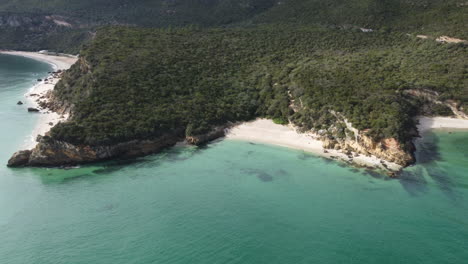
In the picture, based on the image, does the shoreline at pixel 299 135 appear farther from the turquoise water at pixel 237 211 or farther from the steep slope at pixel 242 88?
the turquoise water at pixel 237 211

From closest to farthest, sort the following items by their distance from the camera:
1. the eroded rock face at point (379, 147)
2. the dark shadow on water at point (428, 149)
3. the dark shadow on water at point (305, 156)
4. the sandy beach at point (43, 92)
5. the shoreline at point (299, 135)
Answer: the eroded rock face at point (379, 147)
the dark shadow on water at point (428, 149)
the shoreline at point (299, 135)
the dark shadow on water at point (305, 156)
the sandy beach at point (43, 92)

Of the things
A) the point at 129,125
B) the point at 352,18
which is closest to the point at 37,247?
the point at 129,125

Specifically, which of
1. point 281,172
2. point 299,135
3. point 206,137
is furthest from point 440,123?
point 206,137

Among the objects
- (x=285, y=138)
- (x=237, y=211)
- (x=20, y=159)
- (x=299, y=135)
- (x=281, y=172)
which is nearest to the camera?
(x=237, y=211)

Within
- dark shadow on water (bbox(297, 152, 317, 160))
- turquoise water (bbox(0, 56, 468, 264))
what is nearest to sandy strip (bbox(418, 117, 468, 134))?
turquoise water (bbox(0, 56, 468, 264))

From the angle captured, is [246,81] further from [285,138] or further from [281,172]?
[281,172]

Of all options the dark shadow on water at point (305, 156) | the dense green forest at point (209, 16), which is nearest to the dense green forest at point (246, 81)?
the dark shadow on water at point (305, 156)

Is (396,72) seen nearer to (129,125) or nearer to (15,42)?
(129,125)
